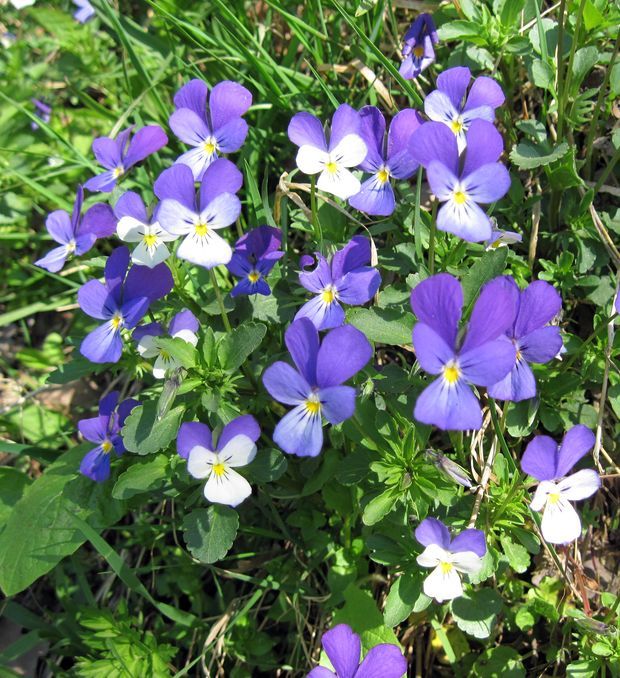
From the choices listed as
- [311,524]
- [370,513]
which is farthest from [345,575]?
[370,513]

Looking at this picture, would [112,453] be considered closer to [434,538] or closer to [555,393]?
[434,538]

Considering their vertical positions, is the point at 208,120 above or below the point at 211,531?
above

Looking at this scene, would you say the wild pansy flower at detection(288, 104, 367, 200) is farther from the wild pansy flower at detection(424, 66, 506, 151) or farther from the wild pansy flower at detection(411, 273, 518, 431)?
the wild pansy flower at detection(411, 273, 518, 431)

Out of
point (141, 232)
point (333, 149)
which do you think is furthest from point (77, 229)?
point (333, 149)

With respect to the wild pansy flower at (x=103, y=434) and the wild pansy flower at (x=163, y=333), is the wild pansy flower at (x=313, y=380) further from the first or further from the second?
the wild pansy flower at (x=103, y=434)

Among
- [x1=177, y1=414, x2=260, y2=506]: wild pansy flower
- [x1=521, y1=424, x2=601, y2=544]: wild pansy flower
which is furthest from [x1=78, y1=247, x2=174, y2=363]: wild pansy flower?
[x1=521, y1=424, x2=601, y2=544]: wild pansy flower

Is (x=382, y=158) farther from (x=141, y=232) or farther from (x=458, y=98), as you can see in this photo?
(x=141, y=232)
